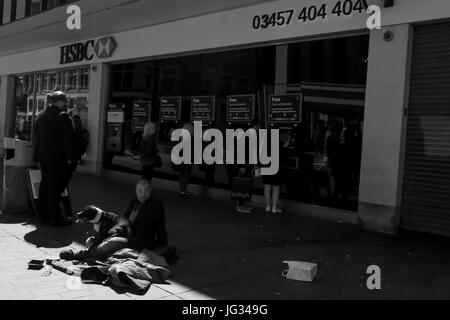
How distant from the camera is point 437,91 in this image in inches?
286

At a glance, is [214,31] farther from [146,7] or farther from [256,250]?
[256,250]

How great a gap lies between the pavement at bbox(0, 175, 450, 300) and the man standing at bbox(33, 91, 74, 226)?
314mm

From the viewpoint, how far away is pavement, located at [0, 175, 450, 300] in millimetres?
4734

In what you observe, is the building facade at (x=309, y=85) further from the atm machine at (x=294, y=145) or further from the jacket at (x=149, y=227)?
the jacket at (x=149, y=227)

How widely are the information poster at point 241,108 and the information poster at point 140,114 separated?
2882 millimetres

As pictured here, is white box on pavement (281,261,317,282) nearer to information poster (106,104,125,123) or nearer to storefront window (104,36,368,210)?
storefront window (104,36,368,210)

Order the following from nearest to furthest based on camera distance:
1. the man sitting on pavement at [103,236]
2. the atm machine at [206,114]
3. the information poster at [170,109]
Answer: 1. the man sitting on pavement at [103,236]
2. the atm machine at [206,114]
3. the information poster at [170,109]

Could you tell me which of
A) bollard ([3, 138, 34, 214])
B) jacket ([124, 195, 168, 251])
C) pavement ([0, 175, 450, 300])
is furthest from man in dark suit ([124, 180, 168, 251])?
bollard ([3, 138, 34, 214])

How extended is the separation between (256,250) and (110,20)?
8.49m

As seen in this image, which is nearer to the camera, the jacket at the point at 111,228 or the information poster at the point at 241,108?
the jacket at the point at 111,228

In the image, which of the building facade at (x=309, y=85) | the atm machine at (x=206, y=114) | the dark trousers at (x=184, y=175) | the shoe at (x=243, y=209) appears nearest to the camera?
the building facade at (x=309, y=85)

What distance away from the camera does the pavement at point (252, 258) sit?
473 centimetres

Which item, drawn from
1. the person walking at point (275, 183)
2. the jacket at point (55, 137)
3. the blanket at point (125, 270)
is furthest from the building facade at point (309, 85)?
the blanket at point (125, 270)

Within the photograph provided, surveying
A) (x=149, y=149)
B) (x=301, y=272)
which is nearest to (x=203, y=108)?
(x=149, y=149)
